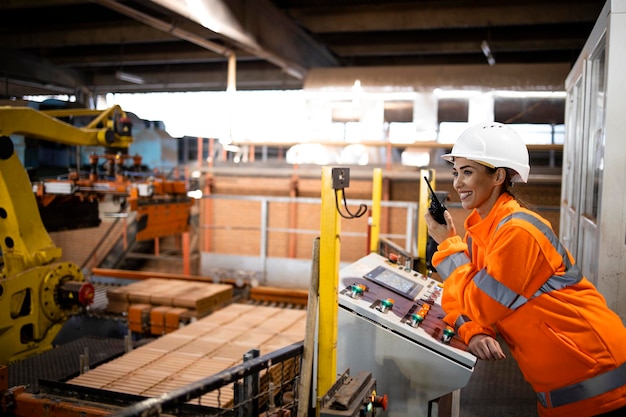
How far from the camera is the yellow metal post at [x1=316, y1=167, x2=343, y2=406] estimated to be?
238cm

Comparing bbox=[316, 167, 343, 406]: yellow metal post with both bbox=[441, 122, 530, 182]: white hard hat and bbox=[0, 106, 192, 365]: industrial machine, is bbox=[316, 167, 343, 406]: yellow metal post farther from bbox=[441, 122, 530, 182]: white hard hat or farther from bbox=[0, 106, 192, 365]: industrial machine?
bbox=[0, 106, 192, 365]: industrial machine

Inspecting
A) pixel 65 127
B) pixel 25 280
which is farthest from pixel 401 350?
pixel 65 127

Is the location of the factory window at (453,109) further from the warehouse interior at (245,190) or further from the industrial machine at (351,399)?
the industrial machine at (351,399)

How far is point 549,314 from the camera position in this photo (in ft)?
7.34

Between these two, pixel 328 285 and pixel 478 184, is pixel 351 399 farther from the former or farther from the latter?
pixel 478 184

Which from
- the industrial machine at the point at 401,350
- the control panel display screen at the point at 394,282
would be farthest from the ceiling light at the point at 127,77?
the industrial machine at the point at 401,350

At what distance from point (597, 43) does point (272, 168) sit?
785cm

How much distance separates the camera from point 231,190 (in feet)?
37.4

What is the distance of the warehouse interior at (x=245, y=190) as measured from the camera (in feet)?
12.2

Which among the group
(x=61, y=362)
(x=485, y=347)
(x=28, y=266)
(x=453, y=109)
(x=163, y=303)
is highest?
(x=453, y=109)

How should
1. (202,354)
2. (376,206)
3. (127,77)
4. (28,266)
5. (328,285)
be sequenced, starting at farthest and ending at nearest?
(127,77) < (28,266) < (202,354) < (376,206) < (328,285)

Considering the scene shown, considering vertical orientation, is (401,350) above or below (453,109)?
below

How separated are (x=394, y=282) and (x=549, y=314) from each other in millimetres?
1402

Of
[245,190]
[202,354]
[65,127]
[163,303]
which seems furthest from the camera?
[245,190]
